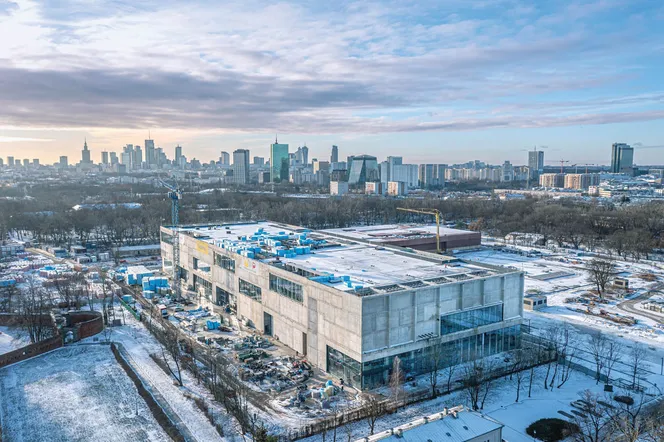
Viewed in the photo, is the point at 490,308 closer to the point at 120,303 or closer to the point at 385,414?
the point at 385,414

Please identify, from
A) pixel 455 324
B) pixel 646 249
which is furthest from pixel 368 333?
pixel 646 249

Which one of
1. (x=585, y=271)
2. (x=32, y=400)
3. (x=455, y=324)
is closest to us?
(x=32, y=400)

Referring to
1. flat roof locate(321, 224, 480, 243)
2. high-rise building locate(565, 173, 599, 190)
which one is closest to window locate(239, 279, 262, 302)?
flat roof locate(321, 224, 480, 243)

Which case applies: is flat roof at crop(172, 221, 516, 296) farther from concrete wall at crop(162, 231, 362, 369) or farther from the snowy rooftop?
the snowy rooftop

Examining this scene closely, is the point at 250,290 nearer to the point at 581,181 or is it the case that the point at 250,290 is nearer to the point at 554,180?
the point at 581,181

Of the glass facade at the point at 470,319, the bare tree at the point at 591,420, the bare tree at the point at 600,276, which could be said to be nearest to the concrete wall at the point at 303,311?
the glass facade at the point at 470,319

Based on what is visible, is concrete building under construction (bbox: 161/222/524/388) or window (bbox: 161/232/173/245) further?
window (bbox: 161/232/173/245)
